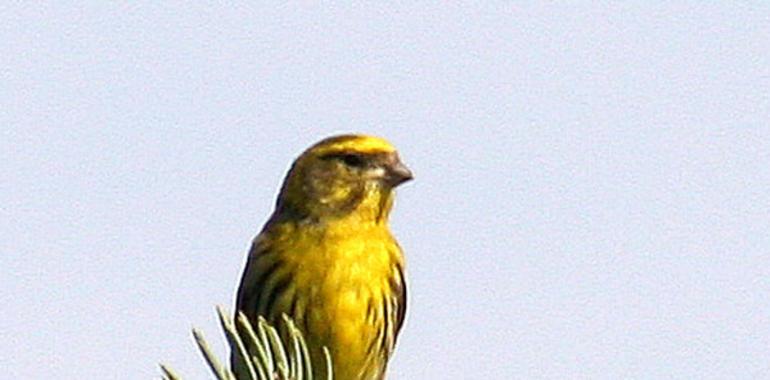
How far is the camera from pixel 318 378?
198 inches

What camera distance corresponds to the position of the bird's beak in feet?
27.9

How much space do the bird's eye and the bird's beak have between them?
196 mm

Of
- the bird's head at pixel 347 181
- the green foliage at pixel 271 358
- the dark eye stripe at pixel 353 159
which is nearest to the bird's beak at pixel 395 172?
the bird's head at pixel 347 181

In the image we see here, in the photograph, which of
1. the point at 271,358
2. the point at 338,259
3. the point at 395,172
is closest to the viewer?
the point at 271,358

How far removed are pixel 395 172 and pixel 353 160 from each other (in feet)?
1.02

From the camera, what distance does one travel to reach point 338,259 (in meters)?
8.38

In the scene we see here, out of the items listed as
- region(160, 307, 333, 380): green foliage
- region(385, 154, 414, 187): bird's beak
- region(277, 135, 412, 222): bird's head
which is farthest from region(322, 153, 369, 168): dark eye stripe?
region(160, 307, 333, 380): green foliage

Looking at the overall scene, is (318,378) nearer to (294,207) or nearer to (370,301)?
(370,301)

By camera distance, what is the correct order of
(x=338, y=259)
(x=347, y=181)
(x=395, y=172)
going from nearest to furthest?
(x=338, y=259), (x=395, y=172), (x=347, y=181)

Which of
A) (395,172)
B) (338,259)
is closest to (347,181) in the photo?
(395,172)

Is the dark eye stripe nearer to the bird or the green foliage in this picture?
the bird

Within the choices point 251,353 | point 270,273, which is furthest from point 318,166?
point 251,353

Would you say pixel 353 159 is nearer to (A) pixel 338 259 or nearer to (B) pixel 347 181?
(B) pixel 347 181

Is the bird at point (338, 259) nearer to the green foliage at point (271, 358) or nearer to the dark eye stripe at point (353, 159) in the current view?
the dark eye stripe at point (353, 159)
